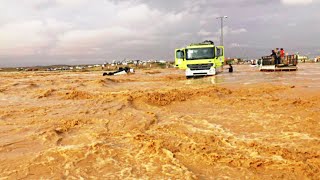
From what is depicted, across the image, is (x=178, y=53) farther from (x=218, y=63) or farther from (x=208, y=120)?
(x=208, y=120)

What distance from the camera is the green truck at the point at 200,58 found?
24.3 m

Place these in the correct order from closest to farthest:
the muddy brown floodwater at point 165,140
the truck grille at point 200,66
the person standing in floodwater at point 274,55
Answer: the muddy brown floodwater at point 165,140
the truck grille at point 200,66
the person standing in floodwater at point 274,55

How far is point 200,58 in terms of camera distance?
963 inches

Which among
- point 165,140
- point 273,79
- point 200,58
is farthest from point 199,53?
point 165,140

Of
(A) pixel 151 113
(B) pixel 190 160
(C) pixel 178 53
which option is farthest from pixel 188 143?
(C) pixel 178 53

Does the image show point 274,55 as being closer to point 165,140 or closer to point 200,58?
point 200,58

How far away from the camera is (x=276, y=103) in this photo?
1064 cm

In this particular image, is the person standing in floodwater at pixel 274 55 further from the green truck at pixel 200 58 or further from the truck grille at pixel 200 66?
the truck grille at pixel 200 66

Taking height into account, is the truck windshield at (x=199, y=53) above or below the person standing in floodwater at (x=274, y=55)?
above

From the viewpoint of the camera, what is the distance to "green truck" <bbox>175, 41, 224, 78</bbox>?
24266 mm

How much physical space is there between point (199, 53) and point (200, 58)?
37cm

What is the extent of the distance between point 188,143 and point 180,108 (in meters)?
4.47

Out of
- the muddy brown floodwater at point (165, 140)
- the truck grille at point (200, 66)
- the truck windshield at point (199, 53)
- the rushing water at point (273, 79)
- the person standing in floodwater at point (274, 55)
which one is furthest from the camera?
the person standing in floodwater at point (274, 55)

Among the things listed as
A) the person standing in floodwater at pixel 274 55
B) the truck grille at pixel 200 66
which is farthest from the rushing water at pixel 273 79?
the person standing in floodwater at pixel 274 55
